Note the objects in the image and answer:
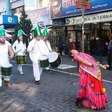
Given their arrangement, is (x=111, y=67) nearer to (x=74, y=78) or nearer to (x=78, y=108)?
(x=74, y=78)

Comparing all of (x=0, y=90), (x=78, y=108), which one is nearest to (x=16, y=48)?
(x=0, y=90)

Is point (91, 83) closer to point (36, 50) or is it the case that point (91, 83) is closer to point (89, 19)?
point (36, 50)

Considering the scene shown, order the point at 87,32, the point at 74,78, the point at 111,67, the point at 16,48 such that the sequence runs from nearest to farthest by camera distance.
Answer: the point at 74,78, the point at 16,48, the point at 111,67, the point at 87,32

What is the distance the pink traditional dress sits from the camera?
8.84m

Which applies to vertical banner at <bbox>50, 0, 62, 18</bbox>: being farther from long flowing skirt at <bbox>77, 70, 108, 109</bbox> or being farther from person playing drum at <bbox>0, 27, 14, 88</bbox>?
long flowing skirt at <bbox>77, 70, 108, 109</bbox>

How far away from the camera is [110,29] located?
999 inches

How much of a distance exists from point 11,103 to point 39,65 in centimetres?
364

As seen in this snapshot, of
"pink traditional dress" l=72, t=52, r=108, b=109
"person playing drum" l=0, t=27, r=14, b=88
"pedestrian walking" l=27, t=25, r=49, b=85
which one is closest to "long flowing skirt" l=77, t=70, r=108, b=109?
"pink traditional dress" l=72, t=52, r=108, b=109

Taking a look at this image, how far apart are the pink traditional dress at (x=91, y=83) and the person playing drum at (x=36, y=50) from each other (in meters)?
4.33

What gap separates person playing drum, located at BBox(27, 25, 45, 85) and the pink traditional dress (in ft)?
A: 14.2

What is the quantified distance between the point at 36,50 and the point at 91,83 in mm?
4770

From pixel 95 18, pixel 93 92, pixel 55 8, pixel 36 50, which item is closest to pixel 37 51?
pixel 36 50

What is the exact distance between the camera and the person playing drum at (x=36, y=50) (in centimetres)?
1326

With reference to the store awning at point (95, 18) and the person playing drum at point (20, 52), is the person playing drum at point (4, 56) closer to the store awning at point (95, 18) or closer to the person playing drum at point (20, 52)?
the person playing drum at point (20, 52)
